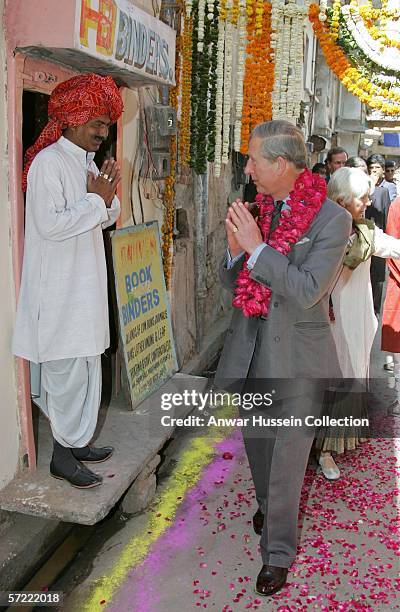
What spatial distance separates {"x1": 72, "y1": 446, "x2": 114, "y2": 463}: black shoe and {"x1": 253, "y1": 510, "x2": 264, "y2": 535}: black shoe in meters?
0.95

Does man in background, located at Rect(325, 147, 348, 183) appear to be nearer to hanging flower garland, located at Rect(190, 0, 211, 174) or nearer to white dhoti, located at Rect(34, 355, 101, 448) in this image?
hanging flower garland, located at Rect(190, 0, 211, 174)

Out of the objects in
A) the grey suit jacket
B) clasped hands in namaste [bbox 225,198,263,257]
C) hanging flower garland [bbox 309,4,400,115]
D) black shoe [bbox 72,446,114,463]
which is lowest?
black shoe [bbox 72,446,114,463]

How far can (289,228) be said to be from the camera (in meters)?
3.11

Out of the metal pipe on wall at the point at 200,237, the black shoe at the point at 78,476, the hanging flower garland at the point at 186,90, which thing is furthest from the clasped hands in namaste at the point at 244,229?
the metal pipe on wall at the point at 200,237

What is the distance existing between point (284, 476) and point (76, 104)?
211 centimetres

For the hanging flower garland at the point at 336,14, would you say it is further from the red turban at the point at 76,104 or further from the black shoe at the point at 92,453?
the black shoe at the point at 92,453

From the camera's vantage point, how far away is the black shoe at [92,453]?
3.81 metres

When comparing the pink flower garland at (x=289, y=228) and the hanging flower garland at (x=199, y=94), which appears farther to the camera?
the hanging flower garland at (x=199, y=94)

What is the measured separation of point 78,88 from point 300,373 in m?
1.79

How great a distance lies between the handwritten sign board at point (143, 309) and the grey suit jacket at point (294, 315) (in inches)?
56.6

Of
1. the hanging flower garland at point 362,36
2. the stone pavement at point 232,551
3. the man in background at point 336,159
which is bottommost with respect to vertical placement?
the stone pavement at point 232,551

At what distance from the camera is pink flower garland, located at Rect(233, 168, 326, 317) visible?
307 centimetres

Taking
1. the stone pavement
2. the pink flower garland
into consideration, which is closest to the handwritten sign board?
the stone pavement

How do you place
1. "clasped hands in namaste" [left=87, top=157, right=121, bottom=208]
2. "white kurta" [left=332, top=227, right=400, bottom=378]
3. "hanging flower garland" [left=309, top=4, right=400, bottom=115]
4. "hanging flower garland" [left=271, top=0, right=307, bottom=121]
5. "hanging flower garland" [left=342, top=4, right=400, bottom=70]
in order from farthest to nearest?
"hanging flower garland" [left=271, top=0, right=307, bottom=121] → "hanging flower garland" [left=309, top=4, right=400, bottom=115] → "hanging flower garland" [left=342, top=4, right=400, bottom=70] → "white kurta" [left=332, top=227, right=400, bottom=378] → "clasped hands in namaste" [left=87, top=157, right=121, bottom=208]
